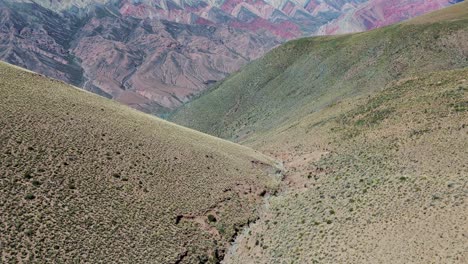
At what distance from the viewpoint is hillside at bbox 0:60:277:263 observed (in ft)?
89.9

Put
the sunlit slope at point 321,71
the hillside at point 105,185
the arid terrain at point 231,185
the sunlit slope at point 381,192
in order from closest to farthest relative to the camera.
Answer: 1. the sunlit slope at point 381,192
2. the arid terrain at point 231,185
3. the hillside at point 105,185
4. the sunlit slope at point 321,71

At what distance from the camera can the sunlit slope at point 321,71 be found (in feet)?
266

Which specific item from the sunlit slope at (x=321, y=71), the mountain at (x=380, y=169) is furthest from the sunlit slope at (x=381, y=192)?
the sunlit slope at (x=321, y=71)

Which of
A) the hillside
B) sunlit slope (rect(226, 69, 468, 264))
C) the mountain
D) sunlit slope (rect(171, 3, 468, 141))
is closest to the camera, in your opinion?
sunlit slope (rect(226, 69, 468, 264))

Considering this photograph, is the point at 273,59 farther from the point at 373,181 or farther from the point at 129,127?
the point at 373,181

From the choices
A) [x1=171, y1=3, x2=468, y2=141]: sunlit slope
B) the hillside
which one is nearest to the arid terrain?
the hillside

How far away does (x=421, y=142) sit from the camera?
123ft

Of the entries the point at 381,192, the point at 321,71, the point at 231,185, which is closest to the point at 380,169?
the point at 381,192

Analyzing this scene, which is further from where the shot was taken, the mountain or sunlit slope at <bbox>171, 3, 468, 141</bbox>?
sunlit slope at <bbox>171, 3, 468, 141</bbox>

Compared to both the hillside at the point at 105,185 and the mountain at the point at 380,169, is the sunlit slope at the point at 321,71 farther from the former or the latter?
the hillside at the point at 105,185

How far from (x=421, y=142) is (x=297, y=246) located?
677 inches

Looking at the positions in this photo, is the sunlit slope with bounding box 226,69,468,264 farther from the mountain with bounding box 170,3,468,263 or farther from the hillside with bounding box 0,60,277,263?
the hillside with bounding box 0,60,277,263

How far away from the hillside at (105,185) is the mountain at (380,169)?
11.0 ft

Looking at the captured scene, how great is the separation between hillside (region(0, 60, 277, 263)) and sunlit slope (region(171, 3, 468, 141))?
39.6 metres
